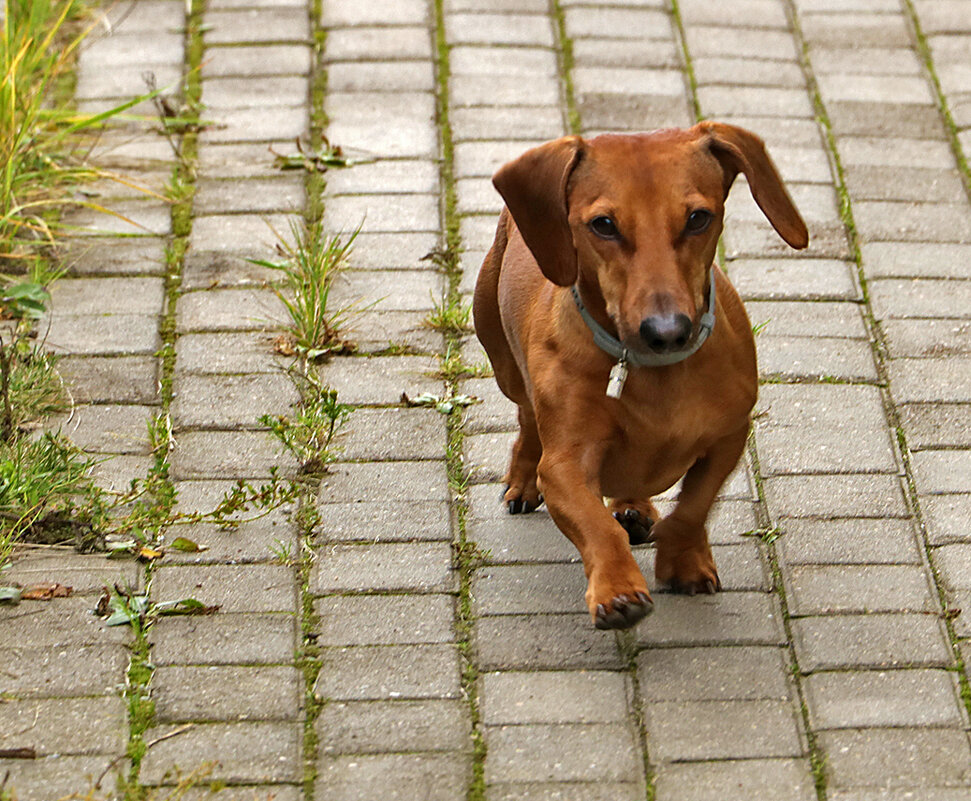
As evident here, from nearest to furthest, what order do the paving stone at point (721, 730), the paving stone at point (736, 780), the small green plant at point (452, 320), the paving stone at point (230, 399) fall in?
the paving stone at point (736, 780)
the paving stone at point (721, 730)
the paving stone at point (230, 399)
the small green plant at point (452, 320)

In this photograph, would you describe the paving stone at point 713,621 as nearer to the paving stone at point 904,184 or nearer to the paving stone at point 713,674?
the paving stone at point 713,674

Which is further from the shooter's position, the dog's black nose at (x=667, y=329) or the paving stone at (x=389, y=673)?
the paving stone at (x=389, y=673)

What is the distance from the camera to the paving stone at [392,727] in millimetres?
2982

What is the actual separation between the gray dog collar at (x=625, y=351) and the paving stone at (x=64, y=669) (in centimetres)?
118

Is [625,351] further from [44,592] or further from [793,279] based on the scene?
[793,279]

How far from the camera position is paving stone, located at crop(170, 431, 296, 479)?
3873 millimetres

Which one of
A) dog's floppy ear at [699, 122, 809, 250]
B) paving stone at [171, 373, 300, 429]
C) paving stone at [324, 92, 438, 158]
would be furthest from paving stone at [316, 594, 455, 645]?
paving stone at [324, 92, 438, 158]

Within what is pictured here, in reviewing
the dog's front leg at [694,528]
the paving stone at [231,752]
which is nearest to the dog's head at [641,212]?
the dog's front leg at [694,528]

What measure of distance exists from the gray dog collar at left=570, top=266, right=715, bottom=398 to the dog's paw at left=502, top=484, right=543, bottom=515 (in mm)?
572

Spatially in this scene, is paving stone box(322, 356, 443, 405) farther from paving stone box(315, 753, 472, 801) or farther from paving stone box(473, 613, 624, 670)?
paving stone box(315, 753, 472, 801)

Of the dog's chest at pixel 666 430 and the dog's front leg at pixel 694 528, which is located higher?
the dog's chest at pixel 666 430

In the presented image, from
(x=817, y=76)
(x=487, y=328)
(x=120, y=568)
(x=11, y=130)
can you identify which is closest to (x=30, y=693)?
(x=120, y=568)

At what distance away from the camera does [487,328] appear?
149 inches

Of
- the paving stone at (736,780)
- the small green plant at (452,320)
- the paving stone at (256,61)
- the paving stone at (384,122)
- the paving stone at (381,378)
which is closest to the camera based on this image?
the paving stone at (736,780)
